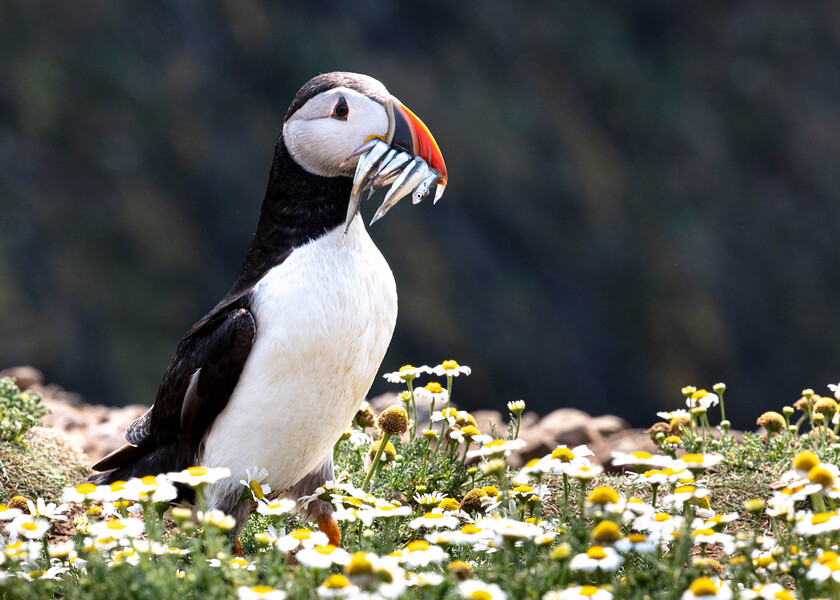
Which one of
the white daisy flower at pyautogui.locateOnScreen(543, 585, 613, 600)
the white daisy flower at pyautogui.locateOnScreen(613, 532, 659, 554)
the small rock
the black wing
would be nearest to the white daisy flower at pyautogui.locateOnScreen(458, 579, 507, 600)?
the white daisy flower at pyautogui.locateOnScreen(543, 585, 613, 600)

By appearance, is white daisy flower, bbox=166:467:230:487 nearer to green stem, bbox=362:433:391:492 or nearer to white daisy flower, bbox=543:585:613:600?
white daisy flower, bbox=543:585:613:600

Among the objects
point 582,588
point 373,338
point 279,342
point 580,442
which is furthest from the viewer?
point 580,442

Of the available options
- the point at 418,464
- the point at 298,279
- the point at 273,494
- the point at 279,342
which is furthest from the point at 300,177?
the point at 418,464

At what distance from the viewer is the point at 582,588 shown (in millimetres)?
1979

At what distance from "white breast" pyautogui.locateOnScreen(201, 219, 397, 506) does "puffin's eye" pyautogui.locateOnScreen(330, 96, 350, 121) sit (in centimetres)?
37

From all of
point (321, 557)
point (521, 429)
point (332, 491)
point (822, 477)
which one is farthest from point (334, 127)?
point (521, 429)

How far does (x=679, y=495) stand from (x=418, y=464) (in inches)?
67.8

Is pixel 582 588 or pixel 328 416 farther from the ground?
pixel 328 416

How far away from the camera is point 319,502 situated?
10.9 feet

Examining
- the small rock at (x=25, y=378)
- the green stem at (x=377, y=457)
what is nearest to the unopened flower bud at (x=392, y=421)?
the green stem at (x=377, y=457)

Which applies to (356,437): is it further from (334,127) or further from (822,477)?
(822,477)

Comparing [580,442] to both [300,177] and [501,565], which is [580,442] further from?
[501,565]

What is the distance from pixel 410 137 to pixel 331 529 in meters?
1.38

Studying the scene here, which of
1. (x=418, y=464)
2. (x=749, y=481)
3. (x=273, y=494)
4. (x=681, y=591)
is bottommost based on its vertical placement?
(x=273, y=494)
